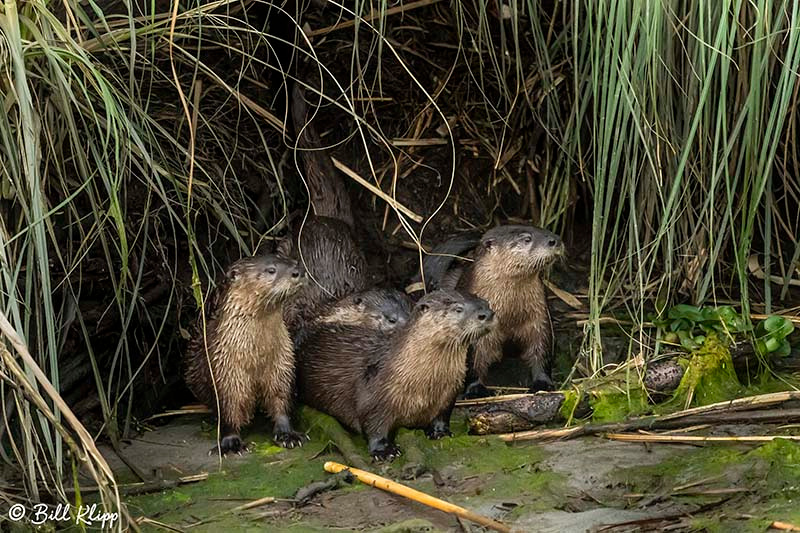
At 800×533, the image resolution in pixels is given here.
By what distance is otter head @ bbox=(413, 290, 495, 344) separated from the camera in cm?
414

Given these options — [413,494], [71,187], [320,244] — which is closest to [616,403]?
[413,494]

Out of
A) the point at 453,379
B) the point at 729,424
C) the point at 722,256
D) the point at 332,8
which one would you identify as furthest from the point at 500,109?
the point at 729,424

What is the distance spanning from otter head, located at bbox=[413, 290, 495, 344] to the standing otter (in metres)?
0.45

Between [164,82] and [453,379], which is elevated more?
[164,82]

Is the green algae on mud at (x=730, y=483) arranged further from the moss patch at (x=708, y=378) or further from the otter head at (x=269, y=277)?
the otter head at (x=269, y=277)

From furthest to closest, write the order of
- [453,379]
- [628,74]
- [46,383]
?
[453,379]
[628,74]
[46,383]

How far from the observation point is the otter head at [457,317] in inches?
163

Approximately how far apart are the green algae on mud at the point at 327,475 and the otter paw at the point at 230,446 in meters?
0.04

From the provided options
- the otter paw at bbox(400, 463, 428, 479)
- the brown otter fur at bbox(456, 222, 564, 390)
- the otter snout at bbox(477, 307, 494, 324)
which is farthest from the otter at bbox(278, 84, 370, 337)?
the otter paw at bbox(400, 463, 428, 479)

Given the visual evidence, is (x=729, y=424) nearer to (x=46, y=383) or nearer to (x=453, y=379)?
(x=453, y=379)

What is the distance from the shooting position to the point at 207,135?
16.0 feet

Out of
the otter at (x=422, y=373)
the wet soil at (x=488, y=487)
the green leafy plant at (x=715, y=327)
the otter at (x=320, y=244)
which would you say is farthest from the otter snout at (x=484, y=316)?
the otter at (x=320, y=244)

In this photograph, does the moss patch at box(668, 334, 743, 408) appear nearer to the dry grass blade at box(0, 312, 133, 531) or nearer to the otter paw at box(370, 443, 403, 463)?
the otter paw at box(370, 443, 403, 463)

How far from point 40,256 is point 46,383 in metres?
0.58
